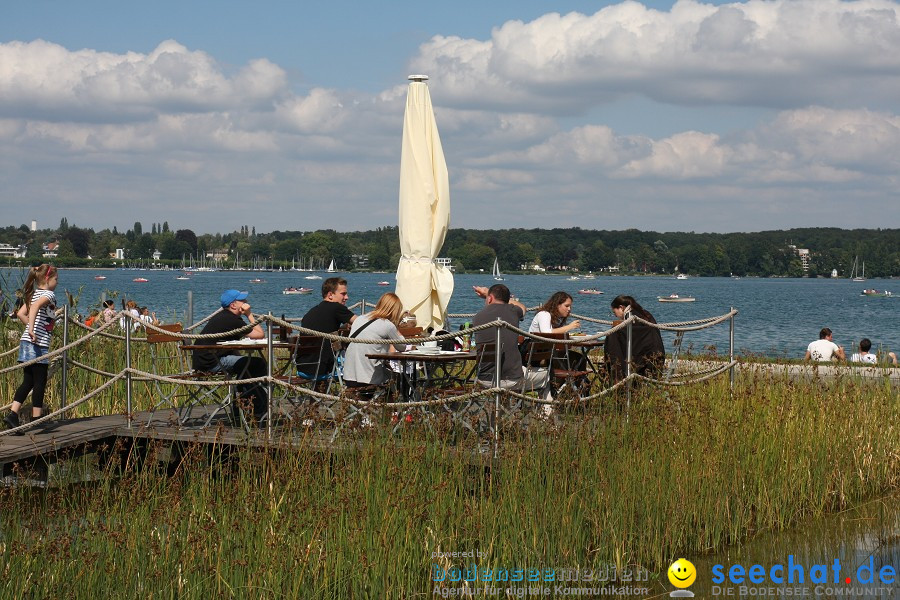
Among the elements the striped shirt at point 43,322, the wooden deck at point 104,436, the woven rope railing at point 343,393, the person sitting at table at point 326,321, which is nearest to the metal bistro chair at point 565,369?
the woven rope railing at point 343,393

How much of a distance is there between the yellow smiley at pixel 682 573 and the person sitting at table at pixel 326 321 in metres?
4.23

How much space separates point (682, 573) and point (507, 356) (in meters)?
3.26

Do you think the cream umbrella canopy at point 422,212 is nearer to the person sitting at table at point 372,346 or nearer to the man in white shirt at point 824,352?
the person sitting at table at point 372,346

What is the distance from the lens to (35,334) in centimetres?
984

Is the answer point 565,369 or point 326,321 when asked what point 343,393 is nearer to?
point 326,321

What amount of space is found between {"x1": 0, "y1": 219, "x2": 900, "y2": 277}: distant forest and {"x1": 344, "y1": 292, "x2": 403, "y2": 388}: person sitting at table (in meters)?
126

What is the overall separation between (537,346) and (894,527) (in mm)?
3556

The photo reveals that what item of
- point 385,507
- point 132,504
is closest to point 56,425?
point 132,504

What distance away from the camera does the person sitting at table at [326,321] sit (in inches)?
400

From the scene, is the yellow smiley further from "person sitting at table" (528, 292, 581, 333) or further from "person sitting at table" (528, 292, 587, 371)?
"person sitting at table" (528, 292, 581, 333)

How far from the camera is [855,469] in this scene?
912 cm

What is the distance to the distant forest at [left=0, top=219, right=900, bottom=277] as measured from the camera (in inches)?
5709

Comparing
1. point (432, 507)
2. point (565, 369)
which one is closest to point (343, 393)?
point (432, 507)

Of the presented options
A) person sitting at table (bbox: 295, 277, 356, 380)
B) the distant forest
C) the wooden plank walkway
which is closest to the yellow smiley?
the wooden plank walkway
